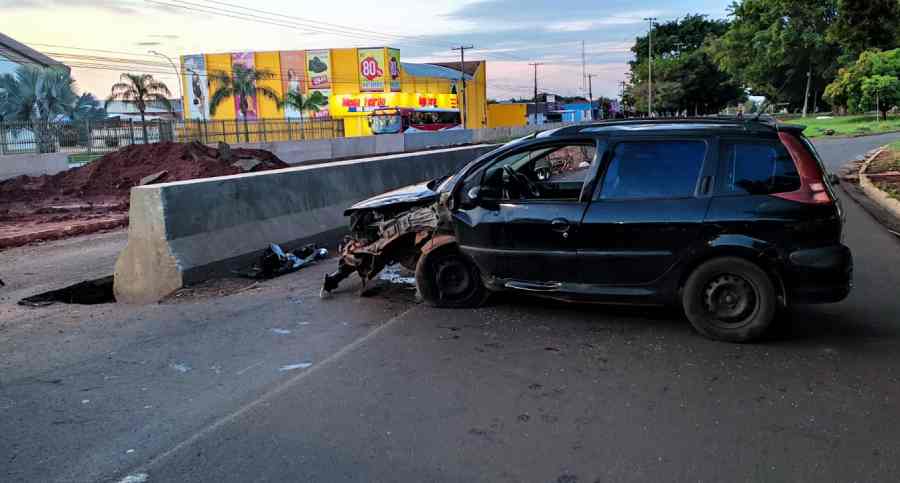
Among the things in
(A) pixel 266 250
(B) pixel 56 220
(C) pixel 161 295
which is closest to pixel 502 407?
(C) pixel 161 295

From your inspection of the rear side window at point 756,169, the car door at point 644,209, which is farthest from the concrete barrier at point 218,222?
the rear side window at point 756,169

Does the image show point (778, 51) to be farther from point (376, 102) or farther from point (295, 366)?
point (295, 366)

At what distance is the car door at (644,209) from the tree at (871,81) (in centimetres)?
5278

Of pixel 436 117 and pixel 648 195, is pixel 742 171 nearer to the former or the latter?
pixel 648 195

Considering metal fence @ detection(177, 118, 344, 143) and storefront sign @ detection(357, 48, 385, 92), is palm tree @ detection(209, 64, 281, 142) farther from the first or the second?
metal fence @ detection(177, 118, 344, 143)

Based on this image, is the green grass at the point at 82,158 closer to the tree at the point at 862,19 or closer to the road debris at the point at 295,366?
the tree at the point at 862,19

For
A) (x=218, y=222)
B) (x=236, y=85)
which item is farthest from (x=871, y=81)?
(x=236, y=85)

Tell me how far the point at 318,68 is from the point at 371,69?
619 centimetres

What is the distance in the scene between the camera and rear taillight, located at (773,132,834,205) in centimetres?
569

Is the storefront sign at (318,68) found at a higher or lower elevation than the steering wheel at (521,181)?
higher

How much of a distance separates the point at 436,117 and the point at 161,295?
56485mm

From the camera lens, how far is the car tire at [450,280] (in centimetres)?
709

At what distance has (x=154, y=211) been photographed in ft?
26.2

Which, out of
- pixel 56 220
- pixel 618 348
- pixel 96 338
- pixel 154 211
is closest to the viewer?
pixel 618 348
